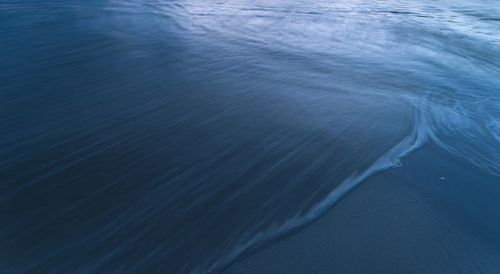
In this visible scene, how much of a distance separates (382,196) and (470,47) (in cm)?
656

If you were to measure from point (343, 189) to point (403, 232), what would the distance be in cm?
67

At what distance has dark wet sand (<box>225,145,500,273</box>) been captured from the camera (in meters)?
2.38

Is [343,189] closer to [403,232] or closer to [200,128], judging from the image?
[403,232]

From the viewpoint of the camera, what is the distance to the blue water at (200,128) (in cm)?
261

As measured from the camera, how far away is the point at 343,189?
3115 mm

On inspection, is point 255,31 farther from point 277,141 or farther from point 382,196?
point 382,196

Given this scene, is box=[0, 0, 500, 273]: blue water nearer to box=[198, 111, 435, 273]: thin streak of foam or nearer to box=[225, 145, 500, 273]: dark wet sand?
box=[198, 111, 435, 273]: thin streak of foam

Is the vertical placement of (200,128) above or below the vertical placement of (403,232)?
below

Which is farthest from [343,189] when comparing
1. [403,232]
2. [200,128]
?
[200,128]

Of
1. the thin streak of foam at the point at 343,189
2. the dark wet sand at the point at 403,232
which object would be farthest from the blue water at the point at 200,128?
the dark wet sand at the point at 403,232

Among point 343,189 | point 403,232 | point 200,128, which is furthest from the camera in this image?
point 200,128

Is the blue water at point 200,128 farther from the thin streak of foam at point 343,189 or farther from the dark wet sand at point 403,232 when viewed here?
the dark wet sand at point 403,232

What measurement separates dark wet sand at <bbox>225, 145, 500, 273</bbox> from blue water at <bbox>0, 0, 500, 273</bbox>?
16 cm

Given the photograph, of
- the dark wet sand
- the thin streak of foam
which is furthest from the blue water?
the dark wet sand
